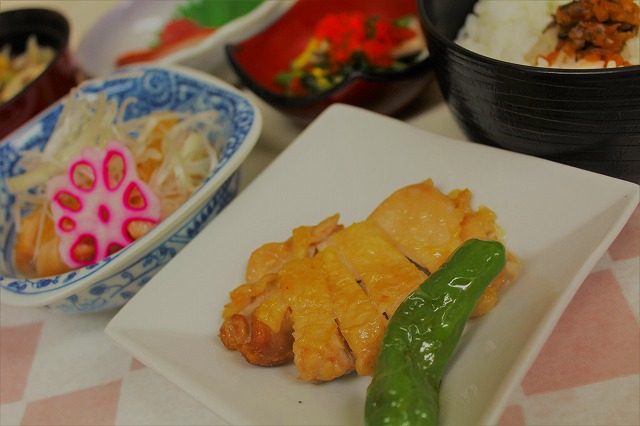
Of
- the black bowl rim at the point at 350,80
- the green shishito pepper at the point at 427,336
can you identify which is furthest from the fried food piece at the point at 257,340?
the black bowl rim at the point at 350,80

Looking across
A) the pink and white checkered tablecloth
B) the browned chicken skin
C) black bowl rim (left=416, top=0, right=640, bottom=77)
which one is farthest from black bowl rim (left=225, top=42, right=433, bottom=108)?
the pink and white checkered tablecloth

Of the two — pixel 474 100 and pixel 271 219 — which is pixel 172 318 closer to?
pixel 271 219

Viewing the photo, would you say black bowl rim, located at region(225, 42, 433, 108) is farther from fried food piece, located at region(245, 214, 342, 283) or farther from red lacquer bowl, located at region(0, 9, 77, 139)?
red lacquer bowl, located at region(0, 9, 77, 139)

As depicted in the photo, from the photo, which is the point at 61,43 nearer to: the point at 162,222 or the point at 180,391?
the point at 162,222

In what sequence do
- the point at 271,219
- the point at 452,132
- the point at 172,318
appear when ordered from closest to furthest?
the point at 172,318 < the point at 271,219 < the point at 452,132

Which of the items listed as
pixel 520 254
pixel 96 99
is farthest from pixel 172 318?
pixel 96 99

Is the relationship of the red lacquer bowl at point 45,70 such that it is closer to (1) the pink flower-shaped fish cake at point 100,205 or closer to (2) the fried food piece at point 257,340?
(1) the pink flower-shaped fish cake at point 100,205
